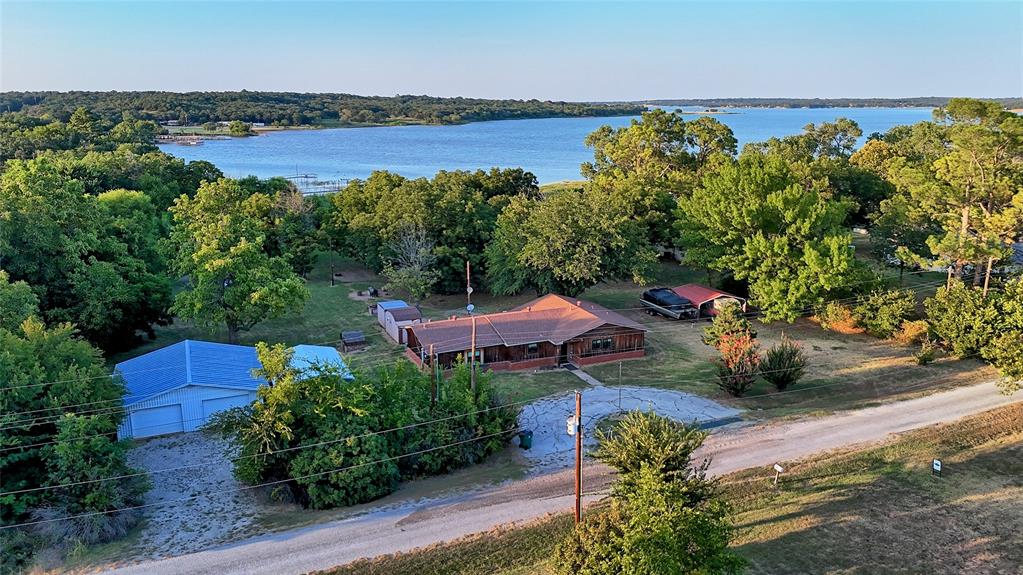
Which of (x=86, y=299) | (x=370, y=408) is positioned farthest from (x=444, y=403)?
(x=86, y=299)

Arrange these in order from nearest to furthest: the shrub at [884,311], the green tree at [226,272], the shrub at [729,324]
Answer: the shrub at [729,324] < the green tree at [226,272] < the shrub at [884,311]

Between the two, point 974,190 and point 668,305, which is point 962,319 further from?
point 668,305

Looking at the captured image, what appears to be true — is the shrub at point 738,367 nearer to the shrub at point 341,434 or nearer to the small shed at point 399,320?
the shrub at point 341,434

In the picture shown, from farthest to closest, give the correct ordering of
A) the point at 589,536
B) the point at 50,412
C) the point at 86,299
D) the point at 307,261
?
the point at 307,261
the point at 86,299
the point at 50,412
the point at 589,536

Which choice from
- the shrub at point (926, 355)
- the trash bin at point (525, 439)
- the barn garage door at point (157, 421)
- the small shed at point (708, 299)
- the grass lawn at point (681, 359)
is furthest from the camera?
the small shed at point (708, 299)

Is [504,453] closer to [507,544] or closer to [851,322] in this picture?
[507,544]

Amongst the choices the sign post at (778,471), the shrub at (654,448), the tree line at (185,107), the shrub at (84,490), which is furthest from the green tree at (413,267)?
the tree line at (185,107)

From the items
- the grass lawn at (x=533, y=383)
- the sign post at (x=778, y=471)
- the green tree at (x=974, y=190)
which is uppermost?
the green tree at (x=974, y=190)
